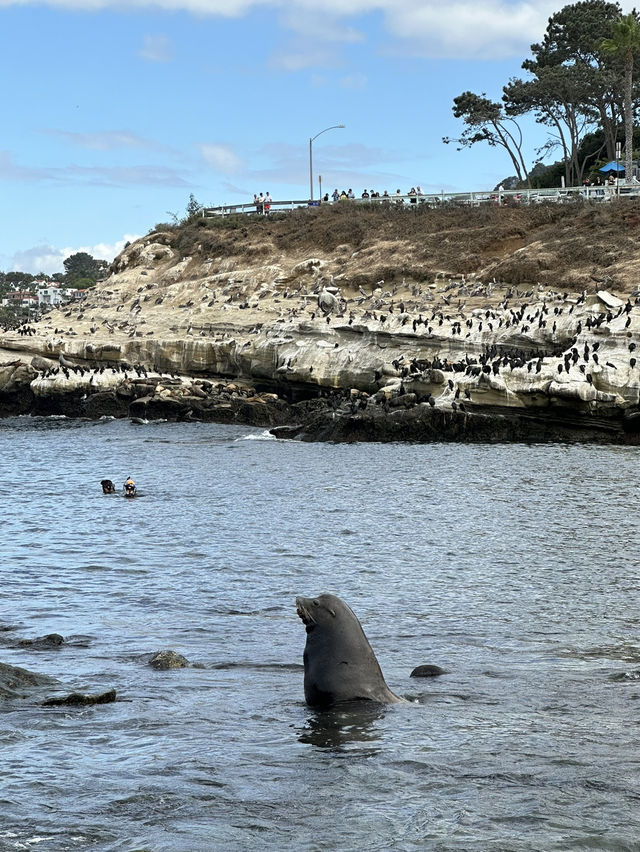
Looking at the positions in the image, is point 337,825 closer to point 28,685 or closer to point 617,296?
point 28,685

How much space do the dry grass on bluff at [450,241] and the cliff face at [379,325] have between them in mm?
98

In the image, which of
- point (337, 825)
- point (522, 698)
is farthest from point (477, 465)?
point (337, 825)

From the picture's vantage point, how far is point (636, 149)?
65875mm

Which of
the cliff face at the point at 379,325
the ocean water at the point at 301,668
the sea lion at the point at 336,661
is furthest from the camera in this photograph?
the cliff face at the point at 379,325

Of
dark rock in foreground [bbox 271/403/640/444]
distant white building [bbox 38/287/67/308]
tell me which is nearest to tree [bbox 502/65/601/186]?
dark rock in foreground [bbox 271/403/640/444]

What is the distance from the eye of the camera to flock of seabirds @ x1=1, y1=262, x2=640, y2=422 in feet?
115

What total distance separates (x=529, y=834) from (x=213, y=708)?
3.51 m

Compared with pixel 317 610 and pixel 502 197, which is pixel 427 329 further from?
pixel 317 610

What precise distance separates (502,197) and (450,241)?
3.96 metres

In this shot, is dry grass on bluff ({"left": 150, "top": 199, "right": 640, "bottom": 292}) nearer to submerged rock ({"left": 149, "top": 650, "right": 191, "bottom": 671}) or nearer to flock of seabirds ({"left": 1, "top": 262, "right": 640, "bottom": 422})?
flock of seabirds ({"left": 1, "top": 262, "right": 640, "bottom": 422})

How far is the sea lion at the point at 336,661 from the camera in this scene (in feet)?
27.8

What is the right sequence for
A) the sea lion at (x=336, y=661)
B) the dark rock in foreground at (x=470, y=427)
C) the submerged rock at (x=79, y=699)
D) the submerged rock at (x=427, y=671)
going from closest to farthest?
the sea lion at (x=336, y=661) < the submerged rock at (x=79, y=699) < the submerged rock at (x=427, y=671) < the dark rock in foreground at (x=470, y=427)

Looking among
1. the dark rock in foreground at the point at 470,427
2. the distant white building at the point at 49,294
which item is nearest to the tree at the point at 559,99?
the dark rock in foreground at the point at 470,427

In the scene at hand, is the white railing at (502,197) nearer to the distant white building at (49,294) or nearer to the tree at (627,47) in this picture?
the tree at (627,47)
